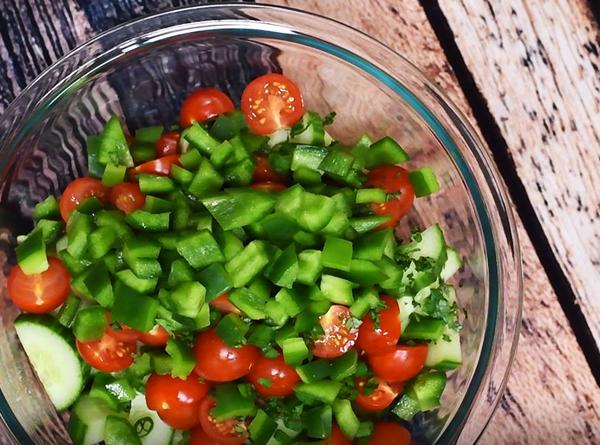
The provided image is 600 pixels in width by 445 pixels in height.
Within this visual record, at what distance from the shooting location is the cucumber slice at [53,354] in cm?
125

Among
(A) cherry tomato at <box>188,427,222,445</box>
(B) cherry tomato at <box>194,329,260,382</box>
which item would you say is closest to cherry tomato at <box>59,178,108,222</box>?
(B) cherry tomato at <box>194,329,260,382</box>

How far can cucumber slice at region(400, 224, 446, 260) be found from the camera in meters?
1.27

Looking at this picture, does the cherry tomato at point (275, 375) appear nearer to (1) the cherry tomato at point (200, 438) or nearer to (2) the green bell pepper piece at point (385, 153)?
(1) the cherry tomato at point (200, 438)

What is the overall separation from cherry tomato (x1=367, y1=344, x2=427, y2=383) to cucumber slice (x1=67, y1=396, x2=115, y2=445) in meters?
0.42

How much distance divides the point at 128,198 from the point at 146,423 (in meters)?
0.36

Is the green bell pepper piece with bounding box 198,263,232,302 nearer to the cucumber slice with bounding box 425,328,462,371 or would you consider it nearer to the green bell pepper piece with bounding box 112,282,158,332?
the green bell pepper piece with bounding box 112,282,158,332

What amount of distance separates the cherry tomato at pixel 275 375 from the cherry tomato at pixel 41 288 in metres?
0.32

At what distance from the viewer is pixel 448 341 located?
129 cm

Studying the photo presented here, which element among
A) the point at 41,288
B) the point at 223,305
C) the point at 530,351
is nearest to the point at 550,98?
the point at 530,351

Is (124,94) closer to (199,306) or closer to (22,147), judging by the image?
(22,147)

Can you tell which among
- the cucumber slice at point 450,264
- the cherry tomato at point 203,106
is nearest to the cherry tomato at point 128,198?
the cherry tomato at point 203,106

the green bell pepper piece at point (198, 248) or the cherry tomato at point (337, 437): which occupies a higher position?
the green bell pepper piece at point (198, 248)

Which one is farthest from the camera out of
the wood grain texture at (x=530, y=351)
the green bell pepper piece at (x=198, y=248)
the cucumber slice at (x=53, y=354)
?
the wood grain texture at (x=530, y=351)

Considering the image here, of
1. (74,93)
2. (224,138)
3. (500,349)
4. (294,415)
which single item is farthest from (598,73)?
(74,93)
